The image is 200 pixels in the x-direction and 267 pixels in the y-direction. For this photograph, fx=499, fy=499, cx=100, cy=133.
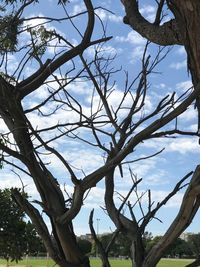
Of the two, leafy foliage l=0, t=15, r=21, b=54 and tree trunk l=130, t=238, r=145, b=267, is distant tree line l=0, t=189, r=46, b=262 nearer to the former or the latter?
leafy foliage l=0, t=15, r=21, b=54

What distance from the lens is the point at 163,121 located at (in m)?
1.94

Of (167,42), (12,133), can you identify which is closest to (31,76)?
(12,133)

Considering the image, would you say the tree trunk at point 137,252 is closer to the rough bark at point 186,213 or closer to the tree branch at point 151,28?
the rough bark at point 186,213

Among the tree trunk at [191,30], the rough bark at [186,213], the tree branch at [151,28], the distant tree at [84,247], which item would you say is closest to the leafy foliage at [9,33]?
the tree branch at [151,28]

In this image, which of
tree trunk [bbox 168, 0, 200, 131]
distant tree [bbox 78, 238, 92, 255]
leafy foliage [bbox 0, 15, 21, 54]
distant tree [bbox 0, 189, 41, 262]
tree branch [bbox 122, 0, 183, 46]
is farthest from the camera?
distant tree [bbox 0, 189, 41, 262]

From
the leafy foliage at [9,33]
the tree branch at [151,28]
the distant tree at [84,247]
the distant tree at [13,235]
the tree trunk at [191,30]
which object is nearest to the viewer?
the tree trunk at [191,30]

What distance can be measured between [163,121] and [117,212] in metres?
0.83

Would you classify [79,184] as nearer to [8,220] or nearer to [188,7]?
[188,7]

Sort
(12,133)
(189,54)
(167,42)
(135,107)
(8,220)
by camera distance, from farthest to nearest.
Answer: (8,220) → (135,107) → (12,133) → (167,42) → (189,54)

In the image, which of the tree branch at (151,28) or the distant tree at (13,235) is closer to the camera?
the tree branch at (151,28)

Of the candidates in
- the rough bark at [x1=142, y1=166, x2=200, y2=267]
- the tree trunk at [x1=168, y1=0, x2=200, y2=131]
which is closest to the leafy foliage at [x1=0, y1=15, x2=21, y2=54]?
the tree trunk at [x1=168, y1=0, x2=200, y2=131]

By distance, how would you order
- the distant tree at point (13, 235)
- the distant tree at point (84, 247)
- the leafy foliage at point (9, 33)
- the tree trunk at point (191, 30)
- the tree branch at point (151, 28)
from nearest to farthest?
1. the tree trunk at point (191, 30)
2. the tree branch at point (151, 28)
3. the distant tree at point (84, 247)
4. the leafy foliage at point (9, 33)
5. the distant tree at point (13, 235)

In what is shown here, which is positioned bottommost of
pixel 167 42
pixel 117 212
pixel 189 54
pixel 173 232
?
pixel 173 232

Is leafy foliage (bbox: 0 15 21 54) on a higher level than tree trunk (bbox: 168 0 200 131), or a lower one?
higher
